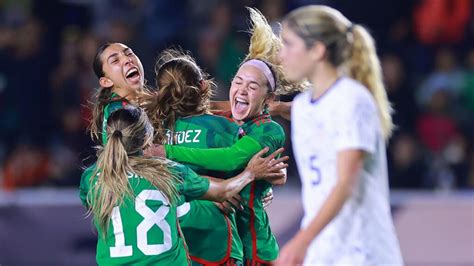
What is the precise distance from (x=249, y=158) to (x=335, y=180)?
1.33 metres

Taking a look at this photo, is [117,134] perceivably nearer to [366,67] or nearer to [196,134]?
[196,134]

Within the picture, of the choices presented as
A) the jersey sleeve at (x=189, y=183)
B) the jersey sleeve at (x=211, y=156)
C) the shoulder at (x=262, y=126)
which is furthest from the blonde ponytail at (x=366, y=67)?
the shoulder at (x=262, y=126)

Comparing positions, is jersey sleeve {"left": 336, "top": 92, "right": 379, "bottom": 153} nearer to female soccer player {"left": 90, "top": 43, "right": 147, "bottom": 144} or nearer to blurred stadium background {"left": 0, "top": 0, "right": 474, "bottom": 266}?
female soccer player {"left": 90, "top": 43, "right": 147, "bottom": 144}

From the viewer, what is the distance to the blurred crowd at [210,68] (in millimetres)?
11180

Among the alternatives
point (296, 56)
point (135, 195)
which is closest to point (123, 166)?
point (135, 195)

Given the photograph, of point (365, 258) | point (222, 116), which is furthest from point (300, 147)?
point (222, 116)

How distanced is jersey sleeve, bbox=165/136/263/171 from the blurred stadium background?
15.4ft

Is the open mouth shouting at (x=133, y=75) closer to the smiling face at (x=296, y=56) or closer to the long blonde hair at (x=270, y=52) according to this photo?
the long blonde hair at (x=270, y=52)

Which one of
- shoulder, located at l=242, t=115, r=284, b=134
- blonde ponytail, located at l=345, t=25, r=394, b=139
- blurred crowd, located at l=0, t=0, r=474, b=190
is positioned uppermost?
blonde ponytail, located at l=345, t=25, r=394, b=139

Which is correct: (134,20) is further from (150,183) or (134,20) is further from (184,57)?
(150,183)

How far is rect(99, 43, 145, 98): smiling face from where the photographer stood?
591 centimetres

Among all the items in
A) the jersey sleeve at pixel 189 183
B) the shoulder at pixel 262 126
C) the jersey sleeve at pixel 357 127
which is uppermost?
the jersey sleeve at pixel 357 127

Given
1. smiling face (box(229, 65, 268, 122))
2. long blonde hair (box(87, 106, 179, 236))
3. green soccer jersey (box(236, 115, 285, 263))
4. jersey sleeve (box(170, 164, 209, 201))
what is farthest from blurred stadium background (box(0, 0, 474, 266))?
long blonde hair (box(87, 106, 179, 236))

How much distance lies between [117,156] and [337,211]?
1304mm
